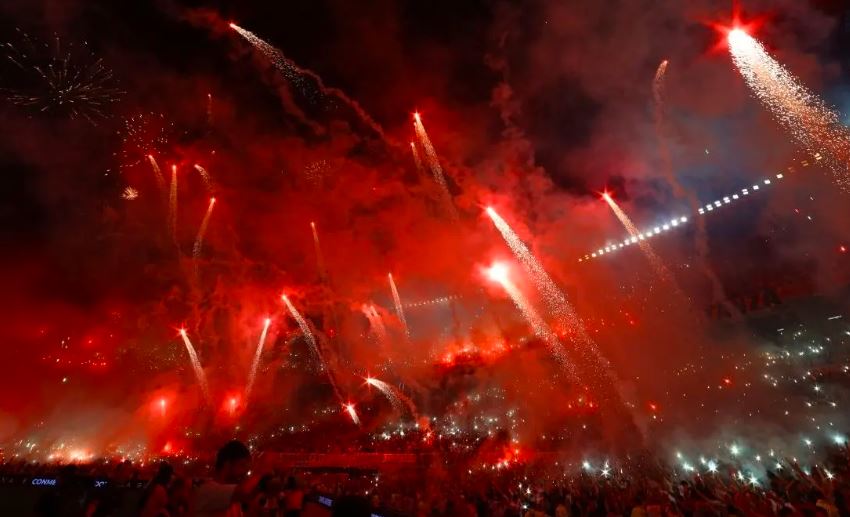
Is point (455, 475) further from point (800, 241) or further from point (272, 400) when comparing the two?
point (800, 241)

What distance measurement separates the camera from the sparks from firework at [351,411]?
29.6 meters

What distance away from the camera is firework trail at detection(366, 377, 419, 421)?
98.9 ft

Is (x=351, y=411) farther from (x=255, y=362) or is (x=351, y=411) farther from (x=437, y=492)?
(x=437, y=492)

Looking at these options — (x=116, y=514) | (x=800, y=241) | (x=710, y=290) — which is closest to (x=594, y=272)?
(x=710, y=290)

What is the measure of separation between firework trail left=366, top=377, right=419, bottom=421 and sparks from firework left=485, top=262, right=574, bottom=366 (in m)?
11.3

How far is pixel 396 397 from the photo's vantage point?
1244 inches

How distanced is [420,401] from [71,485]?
25.1 m

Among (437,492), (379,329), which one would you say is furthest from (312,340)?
(437,492)

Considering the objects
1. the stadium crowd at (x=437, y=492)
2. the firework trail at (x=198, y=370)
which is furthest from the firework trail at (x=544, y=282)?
the firework trail at (x=198, y=370)

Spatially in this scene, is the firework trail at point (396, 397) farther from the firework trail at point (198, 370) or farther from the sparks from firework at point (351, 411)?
→ the firework trail at point (198, 370)

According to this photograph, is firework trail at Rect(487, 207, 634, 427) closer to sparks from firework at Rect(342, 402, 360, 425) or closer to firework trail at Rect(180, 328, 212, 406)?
sparks from firework at Rect(342, 402, 360, 425)

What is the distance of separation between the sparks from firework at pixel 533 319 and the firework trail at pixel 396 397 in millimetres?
11326

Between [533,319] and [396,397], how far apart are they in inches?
577

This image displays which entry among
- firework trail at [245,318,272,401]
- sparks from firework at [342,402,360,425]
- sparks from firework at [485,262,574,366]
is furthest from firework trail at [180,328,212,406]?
sparks from firework at [485,262,574,366]
